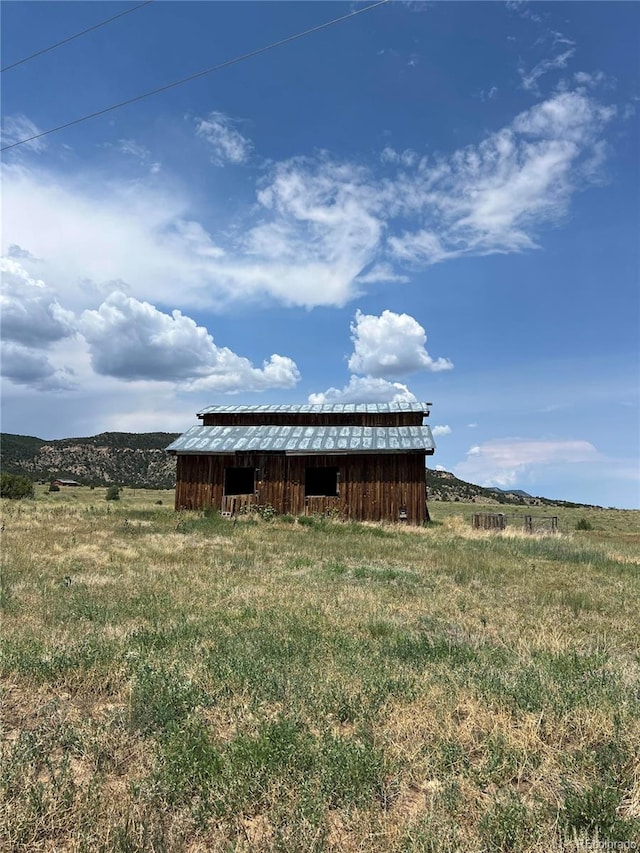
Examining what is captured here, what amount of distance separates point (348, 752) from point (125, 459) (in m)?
87.4

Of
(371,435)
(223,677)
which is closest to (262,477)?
(371,435)

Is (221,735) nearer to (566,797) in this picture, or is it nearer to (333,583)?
(566,797)

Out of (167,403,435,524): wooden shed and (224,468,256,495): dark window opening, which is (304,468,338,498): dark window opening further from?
(167,403,435,524): wooden shed

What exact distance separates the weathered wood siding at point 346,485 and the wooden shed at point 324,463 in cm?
5

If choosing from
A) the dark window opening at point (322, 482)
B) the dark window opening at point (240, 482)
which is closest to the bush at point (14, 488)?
the dark window opening at point (240, 482)

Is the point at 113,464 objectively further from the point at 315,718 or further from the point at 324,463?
the point at 315,718

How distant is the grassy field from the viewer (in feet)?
10.4

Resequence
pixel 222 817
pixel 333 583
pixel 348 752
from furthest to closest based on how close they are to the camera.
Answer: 1. pixel 333 583
2. pixel 348 752
3. pixel 222 817

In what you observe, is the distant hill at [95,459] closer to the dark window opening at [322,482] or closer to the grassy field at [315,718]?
the dark window opening at [322,482]

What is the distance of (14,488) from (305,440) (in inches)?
876

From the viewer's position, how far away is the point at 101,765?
151 inches

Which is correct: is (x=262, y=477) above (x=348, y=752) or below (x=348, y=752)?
above

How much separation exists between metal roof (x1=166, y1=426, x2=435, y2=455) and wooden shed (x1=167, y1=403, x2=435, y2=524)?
0.05 meters

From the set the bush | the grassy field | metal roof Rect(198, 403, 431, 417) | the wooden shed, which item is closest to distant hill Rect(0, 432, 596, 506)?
the bush
